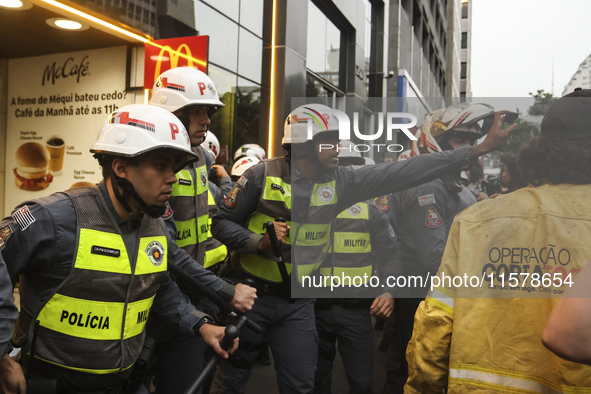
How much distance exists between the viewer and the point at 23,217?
185cm

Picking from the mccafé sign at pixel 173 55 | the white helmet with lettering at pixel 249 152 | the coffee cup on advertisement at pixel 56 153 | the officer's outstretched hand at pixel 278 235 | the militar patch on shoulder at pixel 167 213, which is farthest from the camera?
the white helmet with lettering at pixel 249 152

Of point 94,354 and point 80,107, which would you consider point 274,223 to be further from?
point 80,107

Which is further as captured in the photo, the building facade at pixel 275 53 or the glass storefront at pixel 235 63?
the glass storefront at pixel 235 63

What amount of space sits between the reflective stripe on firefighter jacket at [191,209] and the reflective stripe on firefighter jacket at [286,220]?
1.07ft

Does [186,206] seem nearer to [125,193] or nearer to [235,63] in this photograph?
Result: [125,193]

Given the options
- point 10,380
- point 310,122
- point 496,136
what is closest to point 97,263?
point 10,380

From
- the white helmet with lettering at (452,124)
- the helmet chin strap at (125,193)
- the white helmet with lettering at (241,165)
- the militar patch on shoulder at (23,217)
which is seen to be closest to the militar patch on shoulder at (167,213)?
the helmet chin strap at (125,193)

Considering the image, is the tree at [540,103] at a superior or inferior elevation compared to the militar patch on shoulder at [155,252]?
superior

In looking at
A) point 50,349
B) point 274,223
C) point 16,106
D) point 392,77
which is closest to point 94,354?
point 50,349

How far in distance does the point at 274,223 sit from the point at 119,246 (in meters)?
1.21

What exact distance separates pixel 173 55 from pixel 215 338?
5.07 metres

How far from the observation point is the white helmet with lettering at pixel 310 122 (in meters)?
3.30

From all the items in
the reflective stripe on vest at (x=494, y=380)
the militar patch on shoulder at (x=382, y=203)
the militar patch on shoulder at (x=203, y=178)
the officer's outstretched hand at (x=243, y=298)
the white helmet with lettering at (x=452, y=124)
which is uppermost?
the white helmet with lettering at (x=452, y=124)

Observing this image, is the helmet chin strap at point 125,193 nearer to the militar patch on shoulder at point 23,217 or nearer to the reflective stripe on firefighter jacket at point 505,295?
the militar patch on shoulder at point 23,217
